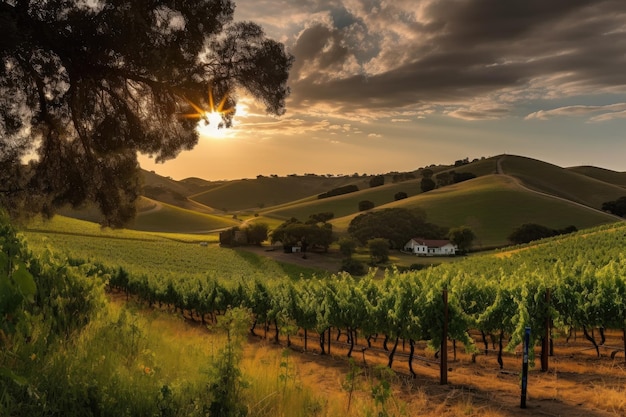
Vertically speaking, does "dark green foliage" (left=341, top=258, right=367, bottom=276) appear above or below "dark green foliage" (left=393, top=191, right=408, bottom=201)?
below

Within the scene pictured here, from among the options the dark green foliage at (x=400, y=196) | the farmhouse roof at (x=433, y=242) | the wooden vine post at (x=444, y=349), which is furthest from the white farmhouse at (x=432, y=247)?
the wooden vine post at (x=444, y=349)

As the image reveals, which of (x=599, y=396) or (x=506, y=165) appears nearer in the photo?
(x=599, y=396)

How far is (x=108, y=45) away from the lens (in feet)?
44.2

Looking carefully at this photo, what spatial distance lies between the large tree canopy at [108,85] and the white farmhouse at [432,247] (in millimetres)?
81049

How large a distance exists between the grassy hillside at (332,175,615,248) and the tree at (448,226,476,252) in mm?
3305

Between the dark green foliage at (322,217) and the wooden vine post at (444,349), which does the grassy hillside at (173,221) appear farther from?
the wooden vine post at (444,349)

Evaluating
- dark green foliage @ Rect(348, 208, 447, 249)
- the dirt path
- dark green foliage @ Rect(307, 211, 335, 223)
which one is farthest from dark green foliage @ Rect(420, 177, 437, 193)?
the dirt path

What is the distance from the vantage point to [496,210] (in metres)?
110

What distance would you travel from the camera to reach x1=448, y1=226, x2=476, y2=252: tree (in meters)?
93.8

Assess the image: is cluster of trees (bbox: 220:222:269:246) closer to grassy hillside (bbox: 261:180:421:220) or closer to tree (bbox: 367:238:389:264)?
tree (bbox: 367:238:389:264)

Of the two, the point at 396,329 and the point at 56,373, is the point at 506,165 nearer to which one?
the point at 396,329

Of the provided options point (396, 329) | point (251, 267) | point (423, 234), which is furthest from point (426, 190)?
point (396, 329)

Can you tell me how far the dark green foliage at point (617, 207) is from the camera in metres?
118

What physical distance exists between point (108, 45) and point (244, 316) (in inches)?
425
